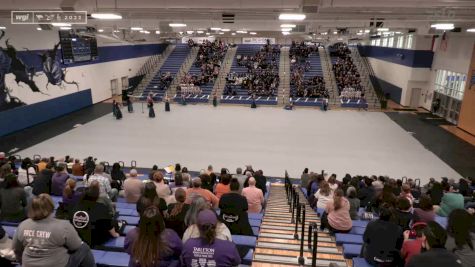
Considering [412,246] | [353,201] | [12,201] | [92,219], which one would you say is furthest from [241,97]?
[412,246]

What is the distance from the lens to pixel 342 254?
4.93 m

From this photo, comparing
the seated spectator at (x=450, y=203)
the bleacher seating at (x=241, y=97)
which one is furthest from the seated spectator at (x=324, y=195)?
the bleacher seating at (x=241, y=97)

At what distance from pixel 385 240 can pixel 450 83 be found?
20271mm

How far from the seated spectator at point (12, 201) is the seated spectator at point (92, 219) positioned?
5.36 feet

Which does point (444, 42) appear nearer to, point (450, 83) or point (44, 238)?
point (450, 83)

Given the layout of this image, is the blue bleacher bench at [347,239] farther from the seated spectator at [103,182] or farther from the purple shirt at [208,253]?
the seated spectator at [103,182]

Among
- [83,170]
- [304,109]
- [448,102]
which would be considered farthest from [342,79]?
[83,170]

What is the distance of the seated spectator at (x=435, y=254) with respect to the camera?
2.81 metres

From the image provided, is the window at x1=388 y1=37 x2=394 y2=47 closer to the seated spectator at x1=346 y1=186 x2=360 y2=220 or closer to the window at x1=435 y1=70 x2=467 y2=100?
the window at x1=435 y1=70 x2=467 y2=100

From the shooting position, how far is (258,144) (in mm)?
14953

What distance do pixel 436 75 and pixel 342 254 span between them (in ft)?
69.6

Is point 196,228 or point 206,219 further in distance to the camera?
point 196,228

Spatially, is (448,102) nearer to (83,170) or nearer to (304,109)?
(304,109)

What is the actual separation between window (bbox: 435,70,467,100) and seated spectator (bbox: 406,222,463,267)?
19436 mm
